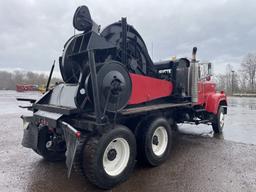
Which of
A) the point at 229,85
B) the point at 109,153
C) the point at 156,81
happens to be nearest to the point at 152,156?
the point at 109,153

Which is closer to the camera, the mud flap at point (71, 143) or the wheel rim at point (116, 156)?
the mud flap at point (71, 143)

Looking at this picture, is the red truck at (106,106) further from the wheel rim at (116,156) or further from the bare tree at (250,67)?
the bare tree at (250,67)

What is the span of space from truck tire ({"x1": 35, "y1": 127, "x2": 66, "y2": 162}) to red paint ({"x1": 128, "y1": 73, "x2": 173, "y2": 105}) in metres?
1.96

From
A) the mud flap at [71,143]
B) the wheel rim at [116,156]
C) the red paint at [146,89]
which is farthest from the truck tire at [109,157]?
the red paint at [146,89]

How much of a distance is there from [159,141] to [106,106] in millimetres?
1824

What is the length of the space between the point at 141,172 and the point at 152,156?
15.5 inches

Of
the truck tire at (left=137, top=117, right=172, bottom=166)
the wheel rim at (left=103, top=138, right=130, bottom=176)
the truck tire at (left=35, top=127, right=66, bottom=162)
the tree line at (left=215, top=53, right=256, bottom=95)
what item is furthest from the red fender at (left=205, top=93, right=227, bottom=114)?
the tree line at (left=215, top=53, right=256, bottom=95)

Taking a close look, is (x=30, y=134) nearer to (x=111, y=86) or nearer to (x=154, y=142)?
(x=111, y=86)

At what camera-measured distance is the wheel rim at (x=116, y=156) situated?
3.65 metres

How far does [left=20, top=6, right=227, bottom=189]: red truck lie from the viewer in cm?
342

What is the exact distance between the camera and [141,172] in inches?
165

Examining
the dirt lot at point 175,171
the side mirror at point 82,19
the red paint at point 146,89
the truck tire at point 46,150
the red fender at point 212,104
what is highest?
the side mirror at point 82,19

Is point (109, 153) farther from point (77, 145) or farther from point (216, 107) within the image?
point (216, 107)

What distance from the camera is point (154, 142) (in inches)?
185
